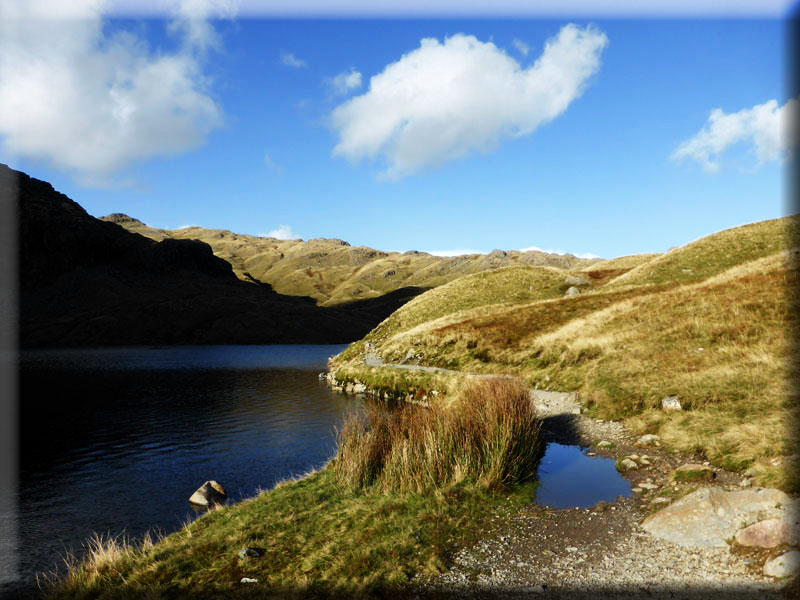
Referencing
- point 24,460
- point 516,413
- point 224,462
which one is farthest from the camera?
point 24,460

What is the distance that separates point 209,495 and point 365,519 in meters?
10.5

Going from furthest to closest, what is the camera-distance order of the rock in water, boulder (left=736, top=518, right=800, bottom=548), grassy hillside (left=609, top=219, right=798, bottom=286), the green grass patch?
grassy hillside (left=609, top=219, right=798, bottom=286) < the rock in water < the green grass patch < boulder (left=736, top=518, right=800, bottom=548)

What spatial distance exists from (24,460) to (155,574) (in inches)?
995

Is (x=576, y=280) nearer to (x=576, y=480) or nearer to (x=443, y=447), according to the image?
(x=576, y=480)

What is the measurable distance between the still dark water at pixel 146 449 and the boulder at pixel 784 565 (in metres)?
16.5

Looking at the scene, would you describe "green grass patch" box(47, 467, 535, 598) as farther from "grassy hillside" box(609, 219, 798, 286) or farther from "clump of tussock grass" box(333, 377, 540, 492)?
"grassy hillside" box(609, 219, 798, 286)

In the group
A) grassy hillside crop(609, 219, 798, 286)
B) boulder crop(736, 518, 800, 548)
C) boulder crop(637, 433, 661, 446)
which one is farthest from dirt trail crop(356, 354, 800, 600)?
grassy hillside crop(609, 219, 798, 286)

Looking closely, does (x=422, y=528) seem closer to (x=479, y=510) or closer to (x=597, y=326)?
(x=479, y=510)

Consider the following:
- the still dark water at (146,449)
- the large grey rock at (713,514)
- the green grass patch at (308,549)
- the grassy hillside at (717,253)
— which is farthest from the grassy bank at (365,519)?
the grassy hillside at (717,253)

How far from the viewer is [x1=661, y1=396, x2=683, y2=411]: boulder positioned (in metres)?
20.7

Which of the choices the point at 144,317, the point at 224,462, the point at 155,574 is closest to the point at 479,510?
the point at 155,574

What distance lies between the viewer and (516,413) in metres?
17.9

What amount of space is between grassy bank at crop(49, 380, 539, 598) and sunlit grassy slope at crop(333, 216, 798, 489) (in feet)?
23.1

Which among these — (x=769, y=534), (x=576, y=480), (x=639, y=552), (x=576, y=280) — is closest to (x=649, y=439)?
(x=576, y=480)
